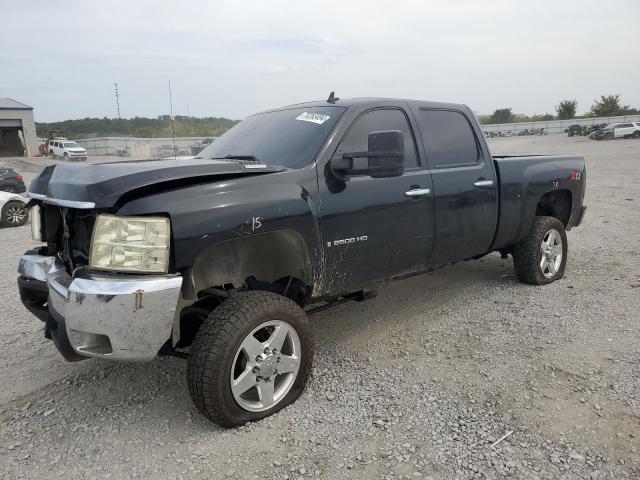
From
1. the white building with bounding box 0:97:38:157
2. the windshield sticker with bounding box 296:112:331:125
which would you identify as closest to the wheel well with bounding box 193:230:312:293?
the windshield sticker with bounding box 296:112:331:125

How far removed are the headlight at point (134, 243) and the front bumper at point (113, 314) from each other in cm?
7

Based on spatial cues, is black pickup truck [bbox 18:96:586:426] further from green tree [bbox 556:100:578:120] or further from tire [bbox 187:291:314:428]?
green tree [bbox 556:100:578:120]

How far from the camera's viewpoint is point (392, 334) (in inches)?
160

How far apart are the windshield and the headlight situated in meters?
1.06

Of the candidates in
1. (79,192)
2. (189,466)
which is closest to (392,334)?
(189,466)

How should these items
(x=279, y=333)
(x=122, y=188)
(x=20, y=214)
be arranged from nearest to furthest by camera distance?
(x=122, y=188)
(x=279, y=333)
(x=20, y=214)

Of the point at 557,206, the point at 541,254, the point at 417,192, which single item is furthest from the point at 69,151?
the point at 417,192

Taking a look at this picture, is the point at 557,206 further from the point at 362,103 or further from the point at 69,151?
the point at 69,151

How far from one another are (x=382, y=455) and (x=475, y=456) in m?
0.46

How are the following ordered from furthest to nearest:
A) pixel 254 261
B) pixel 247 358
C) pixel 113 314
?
pixel 254 261
pixel 247 358
pixel 113 314

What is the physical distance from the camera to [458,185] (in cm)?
405

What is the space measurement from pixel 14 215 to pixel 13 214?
28 millimetres

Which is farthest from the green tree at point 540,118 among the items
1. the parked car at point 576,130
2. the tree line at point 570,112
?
the parked car at point 576,130

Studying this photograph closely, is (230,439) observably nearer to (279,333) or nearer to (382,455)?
(279,333)
